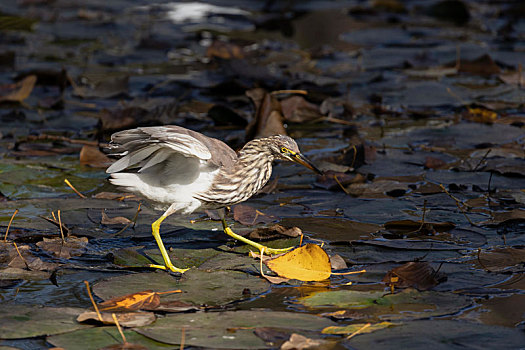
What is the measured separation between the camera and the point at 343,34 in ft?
33.6

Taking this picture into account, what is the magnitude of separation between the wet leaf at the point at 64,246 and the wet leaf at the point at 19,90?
11.0ft

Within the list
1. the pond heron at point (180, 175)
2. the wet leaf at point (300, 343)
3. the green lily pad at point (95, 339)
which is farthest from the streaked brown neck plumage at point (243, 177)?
the wet leaf at point (300, 343)

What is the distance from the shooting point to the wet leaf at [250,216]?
4.51m

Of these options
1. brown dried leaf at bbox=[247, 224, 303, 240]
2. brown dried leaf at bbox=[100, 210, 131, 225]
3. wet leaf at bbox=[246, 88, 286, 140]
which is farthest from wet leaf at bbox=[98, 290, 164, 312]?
→ wet leaf at bbox=[246, 88, 286, 140]

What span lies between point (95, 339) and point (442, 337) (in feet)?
4.56

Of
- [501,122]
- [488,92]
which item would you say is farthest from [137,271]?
[488,92]

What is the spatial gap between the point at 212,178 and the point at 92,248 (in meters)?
0.78

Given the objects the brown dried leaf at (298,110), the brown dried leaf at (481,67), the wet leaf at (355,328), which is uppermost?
the brown dried leaf at (481,67)

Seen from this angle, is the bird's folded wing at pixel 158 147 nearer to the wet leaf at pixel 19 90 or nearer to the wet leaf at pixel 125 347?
the wet leaf at pixel 125 347

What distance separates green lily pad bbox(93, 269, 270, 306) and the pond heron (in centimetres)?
16

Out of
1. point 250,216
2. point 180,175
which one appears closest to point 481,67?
point 250,216

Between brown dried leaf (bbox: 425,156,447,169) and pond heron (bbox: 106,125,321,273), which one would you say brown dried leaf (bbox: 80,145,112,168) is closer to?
pond heron (bbox: 106,125,321,273)

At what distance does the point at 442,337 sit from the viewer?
2.98 metres

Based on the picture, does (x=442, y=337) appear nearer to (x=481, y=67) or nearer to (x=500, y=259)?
(x=500, y=259)
